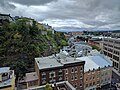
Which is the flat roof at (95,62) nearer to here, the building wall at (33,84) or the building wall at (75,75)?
the building wall at (75,75)

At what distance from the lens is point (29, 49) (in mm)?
58500

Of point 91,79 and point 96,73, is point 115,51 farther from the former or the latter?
point 91,79

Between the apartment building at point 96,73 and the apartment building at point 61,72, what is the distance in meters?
2.43

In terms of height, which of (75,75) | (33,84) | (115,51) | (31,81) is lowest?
(33,84)

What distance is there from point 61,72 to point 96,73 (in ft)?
42.6

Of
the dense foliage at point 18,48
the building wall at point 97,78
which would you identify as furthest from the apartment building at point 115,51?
the dense foliage at point 18,48

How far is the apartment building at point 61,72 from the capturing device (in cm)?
3438

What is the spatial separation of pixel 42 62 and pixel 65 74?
8079 millimetres

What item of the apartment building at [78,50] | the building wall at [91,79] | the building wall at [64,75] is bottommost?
the building wall at [91,79]

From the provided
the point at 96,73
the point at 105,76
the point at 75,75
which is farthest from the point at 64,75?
the point at 105,76

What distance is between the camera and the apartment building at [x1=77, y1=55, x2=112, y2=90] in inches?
1569

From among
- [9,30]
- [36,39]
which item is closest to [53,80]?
[36,39]

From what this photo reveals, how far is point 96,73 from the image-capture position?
41000 mm

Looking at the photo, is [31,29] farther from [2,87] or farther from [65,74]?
[2,87]
